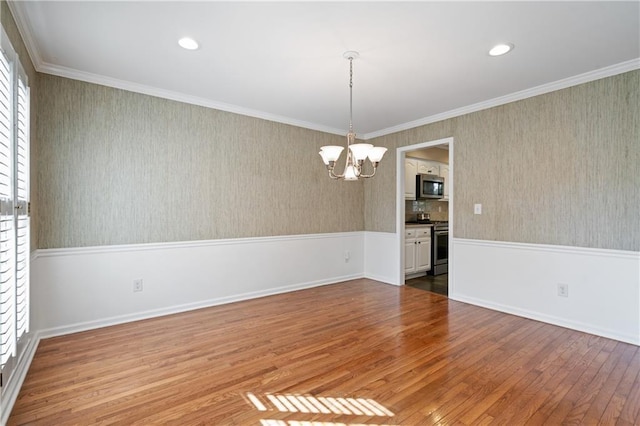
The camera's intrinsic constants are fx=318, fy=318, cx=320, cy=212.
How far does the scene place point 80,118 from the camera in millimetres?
3072

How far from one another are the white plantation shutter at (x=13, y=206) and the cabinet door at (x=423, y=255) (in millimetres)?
4917

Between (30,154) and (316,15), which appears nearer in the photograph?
(316,15)

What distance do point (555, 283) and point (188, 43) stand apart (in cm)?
412

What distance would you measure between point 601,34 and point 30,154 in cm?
453

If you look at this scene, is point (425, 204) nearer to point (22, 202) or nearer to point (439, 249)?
point (439, 249)

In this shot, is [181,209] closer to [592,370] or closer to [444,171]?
[592,370]

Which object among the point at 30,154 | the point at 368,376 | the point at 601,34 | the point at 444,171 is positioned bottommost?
the point at 368,376

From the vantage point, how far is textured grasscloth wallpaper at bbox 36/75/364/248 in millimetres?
2984

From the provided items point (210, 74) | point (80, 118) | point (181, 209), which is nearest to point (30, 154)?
point (80, 118)

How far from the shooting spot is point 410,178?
564 cm

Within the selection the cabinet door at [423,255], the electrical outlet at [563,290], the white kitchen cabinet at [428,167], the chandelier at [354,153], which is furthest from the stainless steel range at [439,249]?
the chandelier at [354,153]

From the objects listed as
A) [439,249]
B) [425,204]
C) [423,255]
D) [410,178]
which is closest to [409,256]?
[423,255]

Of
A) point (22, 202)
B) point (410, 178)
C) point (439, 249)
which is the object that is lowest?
point (439, 249)

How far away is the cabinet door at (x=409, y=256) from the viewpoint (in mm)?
5176
